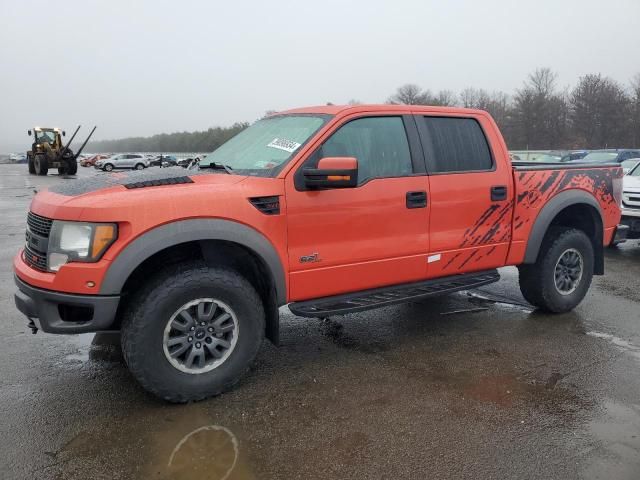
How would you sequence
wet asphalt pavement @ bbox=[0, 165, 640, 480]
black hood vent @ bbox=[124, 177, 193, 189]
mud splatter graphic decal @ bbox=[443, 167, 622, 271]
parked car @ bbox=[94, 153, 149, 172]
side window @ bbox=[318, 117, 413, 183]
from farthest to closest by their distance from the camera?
parked car @ bbox=[94, 153, 149, 172] < mud splatter graphic decal @ bbox=[443, 167, 622, 271] < side window @ bbox=[318, 117, 413, 183] < black hood vent @ bbox=[124, 177, 193, 189] < wet asphalt pavement @ bbox=[0, 165, 640, 480]

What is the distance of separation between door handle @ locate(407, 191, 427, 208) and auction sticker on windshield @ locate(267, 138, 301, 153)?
96cm

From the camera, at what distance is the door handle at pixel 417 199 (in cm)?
396

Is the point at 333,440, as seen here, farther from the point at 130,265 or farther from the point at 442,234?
the point at 442,234

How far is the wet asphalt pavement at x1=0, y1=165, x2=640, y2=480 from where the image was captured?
2719 mm

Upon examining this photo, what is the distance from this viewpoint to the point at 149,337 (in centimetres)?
311

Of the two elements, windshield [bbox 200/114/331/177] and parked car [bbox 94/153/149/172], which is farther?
parked car [bbox 94/153/149/172]

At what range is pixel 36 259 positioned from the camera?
3234 millimetres

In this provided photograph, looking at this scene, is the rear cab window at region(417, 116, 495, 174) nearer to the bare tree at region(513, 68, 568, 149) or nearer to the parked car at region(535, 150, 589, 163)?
the parked car at region(535, 150, 589, 163)

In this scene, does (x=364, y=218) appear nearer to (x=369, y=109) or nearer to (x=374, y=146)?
(x=374, y=146)

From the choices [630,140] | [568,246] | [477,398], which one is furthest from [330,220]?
[630,140]

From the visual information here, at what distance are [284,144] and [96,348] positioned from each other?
7.64ft

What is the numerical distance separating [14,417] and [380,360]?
254 cm

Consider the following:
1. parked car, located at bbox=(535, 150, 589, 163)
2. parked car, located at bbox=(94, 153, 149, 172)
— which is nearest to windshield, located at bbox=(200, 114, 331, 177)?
parked car, located at bbox=(535, 150, 589, 163)

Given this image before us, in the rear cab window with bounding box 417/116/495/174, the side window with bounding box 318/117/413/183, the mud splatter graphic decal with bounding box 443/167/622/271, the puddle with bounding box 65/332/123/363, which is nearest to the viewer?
the side window with bounding box 318/117/413/183
